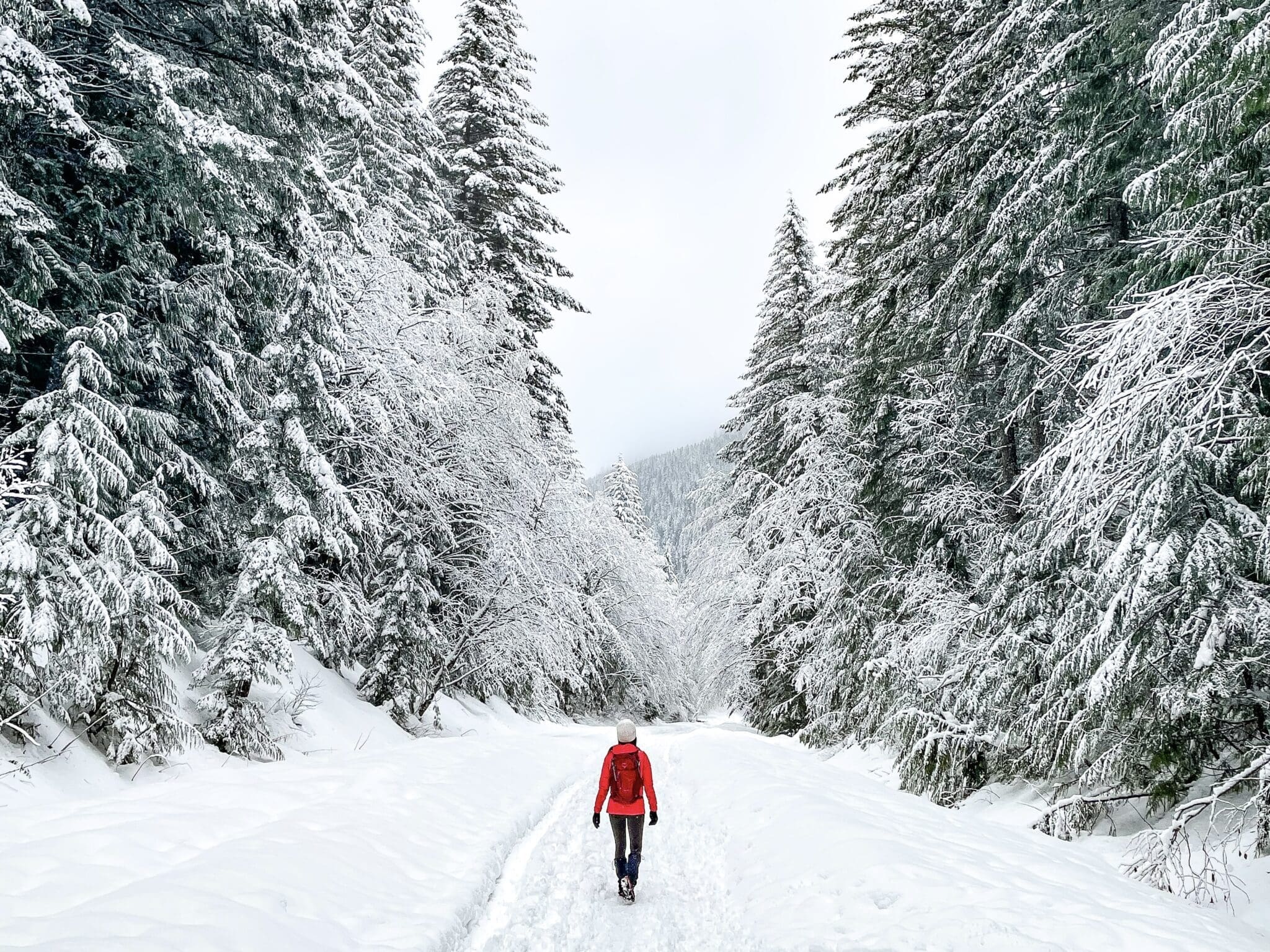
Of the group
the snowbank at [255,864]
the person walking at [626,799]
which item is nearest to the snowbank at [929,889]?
the person walking at [626,799]

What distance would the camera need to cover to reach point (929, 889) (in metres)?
4.85

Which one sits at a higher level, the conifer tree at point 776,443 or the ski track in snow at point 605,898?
the conifer tree at point 776,443

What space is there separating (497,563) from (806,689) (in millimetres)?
7984

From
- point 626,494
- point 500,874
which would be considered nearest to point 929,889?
point 500,874

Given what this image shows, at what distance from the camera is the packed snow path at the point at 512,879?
400 centimetres

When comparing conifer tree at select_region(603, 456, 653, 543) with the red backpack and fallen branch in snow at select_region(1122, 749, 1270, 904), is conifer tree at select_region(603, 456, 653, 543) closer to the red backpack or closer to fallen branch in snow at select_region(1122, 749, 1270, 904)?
the red backpack

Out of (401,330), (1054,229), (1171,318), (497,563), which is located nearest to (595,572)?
(497,563)

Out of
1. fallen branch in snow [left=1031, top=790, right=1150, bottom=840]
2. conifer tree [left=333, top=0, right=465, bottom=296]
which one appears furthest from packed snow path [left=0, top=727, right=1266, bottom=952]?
conifer tree [left=333, top=0, right=465, bottom=296]

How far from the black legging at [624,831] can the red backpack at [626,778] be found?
0.46 feet

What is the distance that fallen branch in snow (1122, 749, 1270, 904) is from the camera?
4953 millimetres

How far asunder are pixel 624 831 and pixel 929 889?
94.7 inches

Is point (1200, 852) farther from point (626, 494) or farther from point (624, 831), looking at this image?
point (626, 494)

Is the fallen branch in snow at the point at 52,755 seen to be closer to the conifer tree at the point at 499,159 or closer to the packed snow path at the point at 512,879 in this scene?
the packed snow path at the point at 512,879

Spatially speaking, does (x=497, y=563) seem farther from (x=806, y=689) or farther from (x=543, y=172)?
(x=543, y=172)
